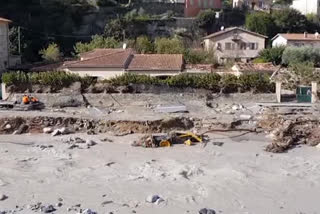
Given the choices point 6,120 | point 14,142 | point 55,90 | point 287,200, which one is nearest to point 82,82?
point 55,90

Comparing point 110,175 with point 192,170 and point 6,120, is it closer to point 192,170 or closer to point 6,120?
point 192,170

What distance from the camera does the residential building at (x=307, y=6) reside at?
74.2 m

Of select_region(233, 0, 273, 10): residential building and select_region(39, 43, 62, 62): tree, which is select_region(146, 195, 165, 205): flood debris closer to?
select_region(39, 43, 62, 62): tree

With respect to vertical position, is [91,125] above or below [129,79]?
below

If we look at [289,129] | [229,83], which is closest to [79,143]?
[289,129]

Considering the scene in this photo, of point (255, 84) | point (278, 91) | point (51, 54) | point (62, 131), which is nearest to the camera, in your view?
point (62, 131)

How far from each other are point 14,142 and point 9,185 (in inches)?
283

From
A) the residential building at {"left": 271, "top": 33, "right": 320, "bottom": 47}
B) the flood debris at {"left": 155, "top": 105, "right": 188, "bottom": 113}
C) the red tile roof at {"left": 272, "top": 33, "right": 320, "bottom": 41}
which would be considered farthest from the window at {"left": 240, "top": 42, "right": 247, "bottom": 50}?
the flood debris at {"left": 155, "top": 105, "right": 188, "bottom": 113}

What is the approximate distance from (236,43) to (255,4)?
23.2 metres

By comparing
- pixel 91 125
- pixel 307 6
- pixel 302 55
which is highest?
pixel 307 6

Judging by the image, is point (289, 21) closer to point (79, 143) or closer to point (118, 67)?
point (118, 67)

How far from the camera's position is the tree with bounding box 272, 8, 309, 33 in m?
68.1

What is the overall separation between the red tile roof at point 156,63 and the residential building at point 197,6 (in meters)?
31.2

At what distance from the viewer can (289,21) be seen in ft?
223
